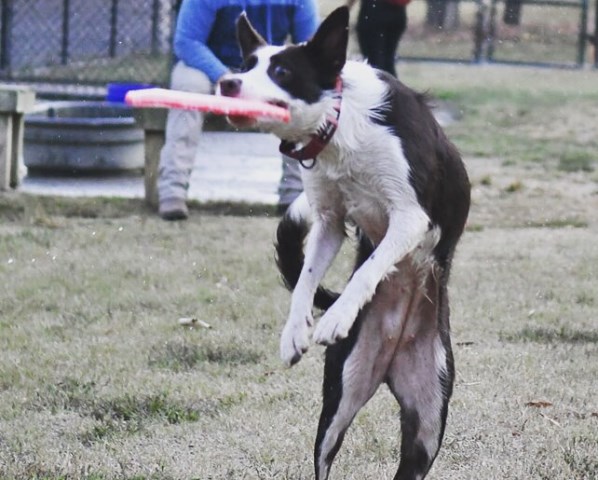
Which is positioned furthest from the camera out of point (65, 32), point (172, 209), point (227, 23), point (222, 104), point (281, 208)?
point (65, 32)

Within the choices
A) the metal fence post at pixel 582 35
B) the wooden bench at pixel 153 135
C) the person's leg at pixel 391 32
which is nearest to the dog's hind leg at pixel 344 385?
the wooden bench at pixel 153 135

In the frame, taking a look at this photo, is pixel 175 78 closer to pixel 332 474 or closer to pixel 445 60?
pixel 332 474

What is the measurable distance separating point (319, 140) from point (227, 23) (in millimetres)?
4261

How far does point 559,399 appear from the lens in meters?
5.15

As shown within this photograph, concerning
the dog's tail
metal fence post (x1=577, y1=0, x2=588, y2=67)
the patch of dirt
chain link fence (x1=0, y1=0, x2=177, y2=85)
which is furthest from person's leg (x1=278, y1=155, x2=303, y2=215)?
metal fence post (x1=577, y1=0, x2=588, y2=67)

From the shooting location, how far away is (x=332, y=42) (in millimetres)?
3865

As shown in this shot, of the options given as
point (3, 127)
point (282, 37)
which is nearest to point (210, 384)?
point (282, 37)

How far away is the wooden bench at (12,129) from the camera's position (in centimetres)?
898

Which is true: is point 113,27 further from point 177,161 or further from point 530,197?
point 530,197

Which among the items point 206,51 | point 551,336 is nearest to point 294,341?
point 551,336

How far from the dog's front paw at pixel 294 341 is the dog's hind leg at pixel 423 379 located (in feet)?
1.17

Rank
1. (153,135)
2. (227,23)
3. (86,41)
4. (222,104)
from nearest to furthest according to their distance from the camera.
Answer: (222,104)
(227,23)
(153,135)
(86,41)

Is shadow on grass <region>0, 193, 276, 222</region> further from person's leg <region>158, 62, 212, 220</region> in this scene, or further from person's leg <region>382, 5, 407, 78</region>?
person's leg <region>382, 5, 407, 78</region>

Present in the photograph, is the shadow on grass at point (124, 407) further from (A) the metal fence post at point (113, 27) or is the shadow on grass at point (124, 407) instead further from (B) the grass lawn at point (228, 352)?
(A) the metal fence post at point (113, 27)
